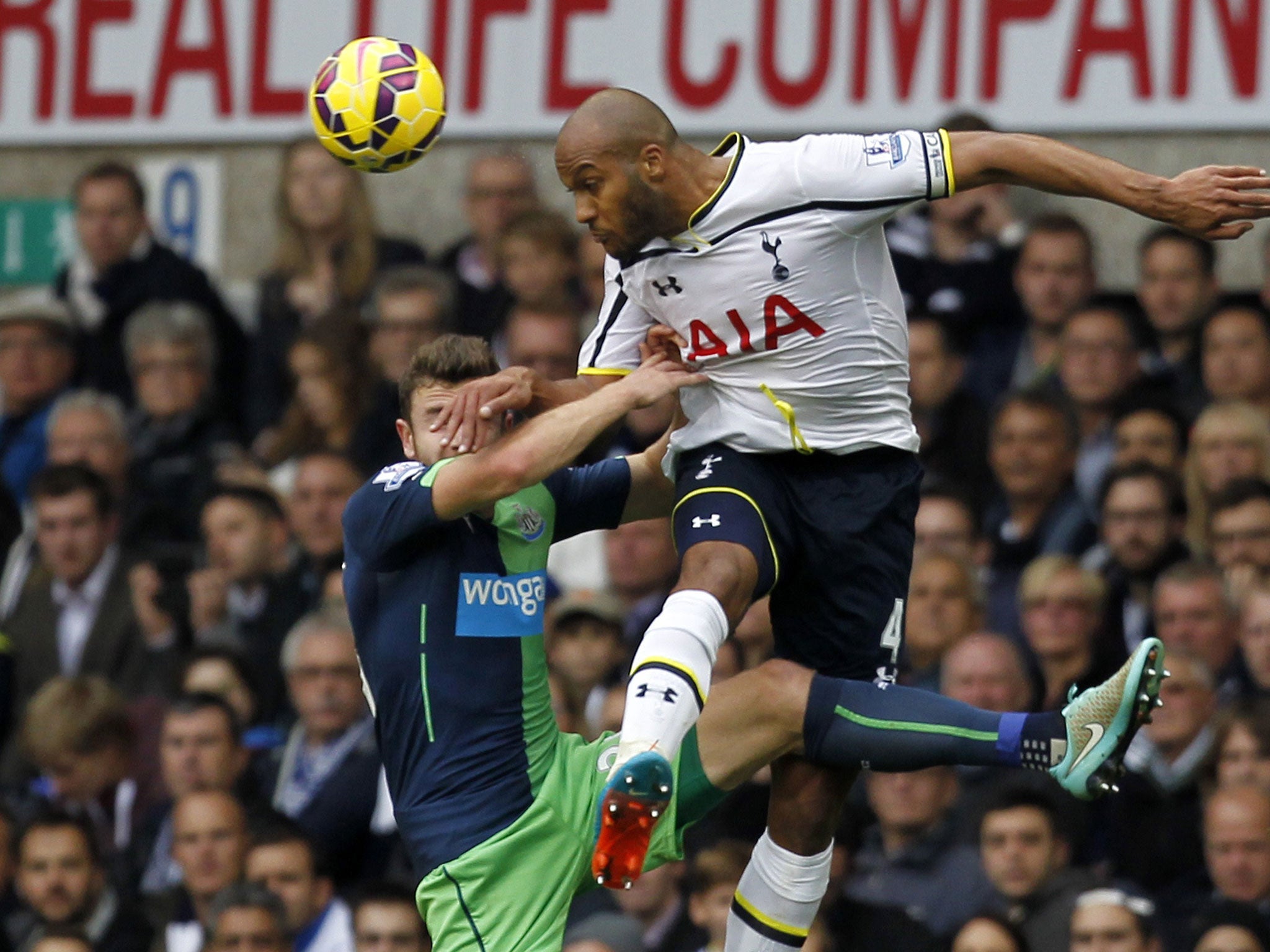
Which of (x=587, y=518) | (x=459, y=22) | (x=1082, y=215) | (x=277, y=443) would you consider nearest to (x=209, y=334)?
(x=277, y=443)

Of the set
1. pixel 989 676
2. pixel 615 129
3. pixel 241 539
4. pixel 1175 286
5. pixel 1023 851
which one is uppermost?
pixel 615 129

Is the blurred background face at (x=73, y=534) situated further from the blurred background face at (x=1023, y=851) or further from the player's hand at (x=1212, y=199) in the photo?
the player's hand at (x=1212, y=199)

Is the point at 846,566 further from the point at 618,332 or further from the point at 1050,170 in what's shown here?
the point at 1050,170

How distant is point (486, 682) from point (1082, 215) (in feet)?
19.9

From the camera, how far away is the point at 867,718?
24.5 ft

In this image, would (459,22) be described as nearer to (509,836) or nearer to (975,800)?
(975,800)

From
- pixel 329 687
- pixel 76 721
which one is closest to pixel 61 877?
pixel 76 721

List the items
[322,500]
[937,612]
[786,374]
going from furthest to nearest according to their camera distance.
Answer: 1. [322,500]
2. [937,612]
3. [786,374]

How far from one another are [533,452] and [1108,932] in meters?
2.95

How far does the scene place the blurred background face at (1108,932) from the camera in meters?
8.85

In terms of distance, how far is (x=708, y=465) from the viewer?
7602 mm

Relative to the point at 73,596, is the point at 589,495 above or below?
above

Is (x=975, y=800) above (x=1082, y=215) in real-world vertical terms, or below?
below

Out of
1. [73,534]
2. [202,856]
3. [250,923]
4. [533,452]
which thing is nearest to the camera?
[533,452]
